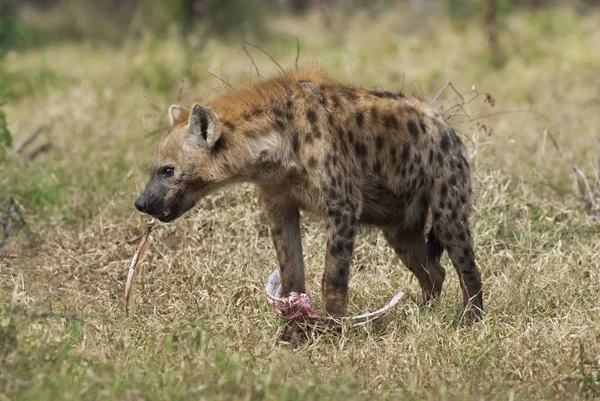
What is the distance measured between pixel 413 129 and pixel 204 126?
1035mm

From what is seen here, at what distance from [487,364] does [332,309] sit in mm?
774

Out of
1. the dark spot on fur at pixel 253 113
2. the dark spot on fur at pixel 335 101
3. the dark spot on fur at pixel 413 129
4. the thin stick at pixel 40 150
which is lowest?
the thin stick at pixel 40 150

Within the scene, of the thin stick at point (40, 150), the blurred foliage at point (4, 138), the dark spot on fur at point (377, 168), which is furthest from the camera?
the thin stick at point (40, 150)

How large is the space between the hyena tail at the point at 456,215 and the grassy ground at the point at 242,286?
145 millimetres

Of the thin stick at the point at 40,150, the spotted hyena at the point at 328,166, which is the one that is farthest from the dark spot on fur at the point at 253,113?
the thin stick at the point at 40,150

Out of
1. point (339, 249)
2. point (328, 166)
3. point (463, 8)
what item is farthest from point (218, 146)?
point (463, 8)

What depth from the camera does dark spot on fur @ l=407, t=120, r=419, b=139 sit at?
4.89m

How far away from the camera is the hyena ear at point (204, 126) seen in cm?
444

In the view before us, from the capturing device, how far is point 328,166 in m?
4.55

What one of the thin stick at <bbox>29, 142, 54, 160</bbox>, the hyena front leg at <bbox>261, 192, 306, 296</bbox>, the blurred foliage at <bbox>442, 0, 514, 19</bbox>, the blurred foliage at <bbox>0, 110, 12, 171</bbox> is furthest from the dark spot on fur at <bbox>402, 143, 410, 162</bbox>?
the blurred foliage at <bbox>442, 0, 514, 19</bbox>

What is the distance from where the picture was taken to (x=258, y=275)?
5.37 metres

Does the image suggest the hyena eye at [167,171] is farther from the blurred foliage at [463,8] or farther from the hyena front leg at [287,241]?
the blurred foliage at [463,8]

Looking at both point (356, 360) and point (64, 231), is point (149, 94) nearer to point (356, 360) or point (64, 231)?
point (64, 231)

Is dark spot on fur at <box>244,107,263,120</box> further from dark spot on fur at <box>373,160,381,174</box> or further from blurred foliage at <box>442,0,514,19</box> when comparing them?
blurred foliage at <box>442,0,514,19</box>
